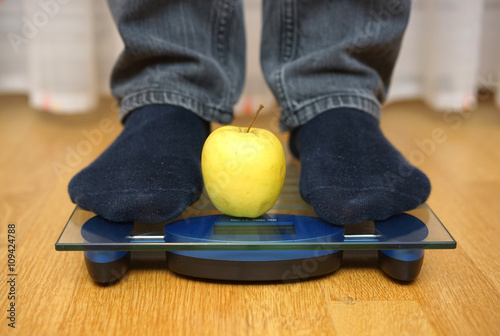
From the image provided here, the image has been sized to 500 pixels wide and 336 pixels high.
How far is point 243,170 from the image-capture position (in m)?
0.70

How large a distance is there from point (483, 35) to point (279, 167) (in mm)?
1246

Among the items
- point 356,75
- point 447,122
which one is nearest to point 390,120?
point 447,122

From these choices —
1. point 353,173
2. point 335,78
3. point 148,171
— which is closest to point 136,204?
point 148,171

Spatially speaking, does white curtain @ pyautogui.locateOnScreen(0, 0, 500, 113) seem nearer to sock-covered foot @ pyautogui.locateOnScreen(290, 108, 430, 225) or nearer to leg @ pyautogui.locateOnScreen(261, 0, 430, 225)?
leg @ pyautogui.locateOnScreen(261, 0, 430, 225)

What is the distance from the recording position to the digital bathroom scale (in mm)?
668

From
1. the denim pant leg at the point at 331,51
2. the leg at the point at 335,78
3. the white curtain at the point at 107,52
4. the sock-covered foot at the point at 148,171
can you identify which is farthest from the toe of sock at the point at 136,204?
the white curtain at the point at 107,52

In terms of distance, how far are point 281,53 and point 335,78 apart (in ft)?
0.38

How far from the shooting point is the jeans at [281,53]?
35.7 inches

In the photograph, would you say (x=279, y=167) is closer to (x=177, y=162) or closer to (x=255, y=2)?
(x=177, y=162)

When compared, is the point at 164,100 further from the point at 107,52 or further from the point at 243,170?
the point at 107,52

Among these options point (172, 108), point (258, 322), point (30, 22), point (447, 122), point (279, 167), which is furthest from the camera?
point (447, 122)

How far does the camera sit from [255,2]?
1.48 m

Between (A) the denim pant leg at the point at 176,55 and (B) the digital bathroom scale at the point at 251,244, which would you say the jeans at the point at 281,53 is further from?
(B) the digital bathroom scale at the point at 251,244

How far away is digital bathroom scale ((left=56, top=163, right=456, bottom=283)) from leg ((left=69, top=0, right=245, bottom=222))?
0.11 feet
